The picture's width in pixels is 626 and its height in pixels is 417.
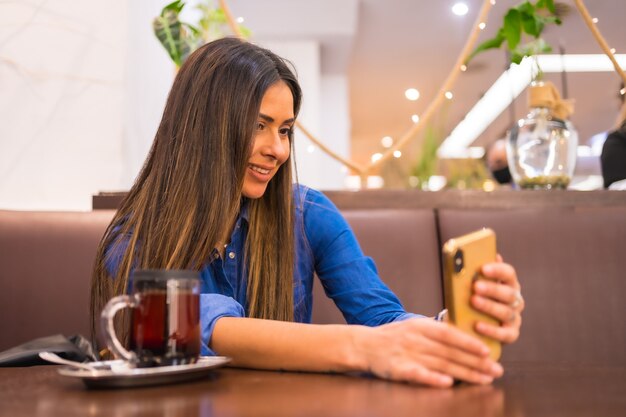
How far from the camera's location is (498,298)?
723 mm

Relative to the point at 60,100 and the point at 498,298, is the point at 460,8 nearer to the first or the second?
the point at 60,100

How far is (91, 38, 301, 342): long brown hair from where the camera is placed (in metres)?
1.15

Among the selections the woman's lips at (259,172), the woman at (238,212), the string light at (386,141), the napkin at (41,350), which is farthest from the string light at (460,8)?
the string light at (386,141)

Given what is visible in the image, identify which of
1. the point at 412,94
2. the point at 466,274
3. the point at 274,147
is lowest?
the point at 466,274

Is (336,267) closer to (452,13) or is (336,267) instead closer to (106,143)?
(106,143)

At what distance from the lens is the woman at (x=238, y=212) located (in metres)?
1.17

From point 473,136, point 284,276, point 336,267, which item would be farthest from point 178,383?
point 473,136

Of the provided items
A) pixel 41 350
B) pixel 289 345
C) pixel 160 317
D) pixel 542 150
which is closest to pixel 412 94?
pixel 542 150

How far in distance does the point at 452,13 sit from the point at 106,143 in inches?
176

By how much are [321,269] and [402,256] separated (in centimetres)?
28

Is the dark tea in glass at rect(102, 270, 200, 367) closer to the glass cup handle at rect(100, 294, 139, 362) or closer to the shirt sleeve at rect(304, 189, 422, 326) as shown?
the glass cup handle at rect(100, 294, 139, 362)

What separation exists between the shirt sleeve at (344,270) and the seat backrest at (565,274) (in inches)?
13.1

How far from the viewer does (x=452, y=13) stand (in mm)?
5695

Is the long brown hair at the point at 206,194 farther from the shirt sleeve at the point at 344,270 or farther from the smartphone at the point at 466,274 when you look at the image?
the smartphone at the point at 466,274
